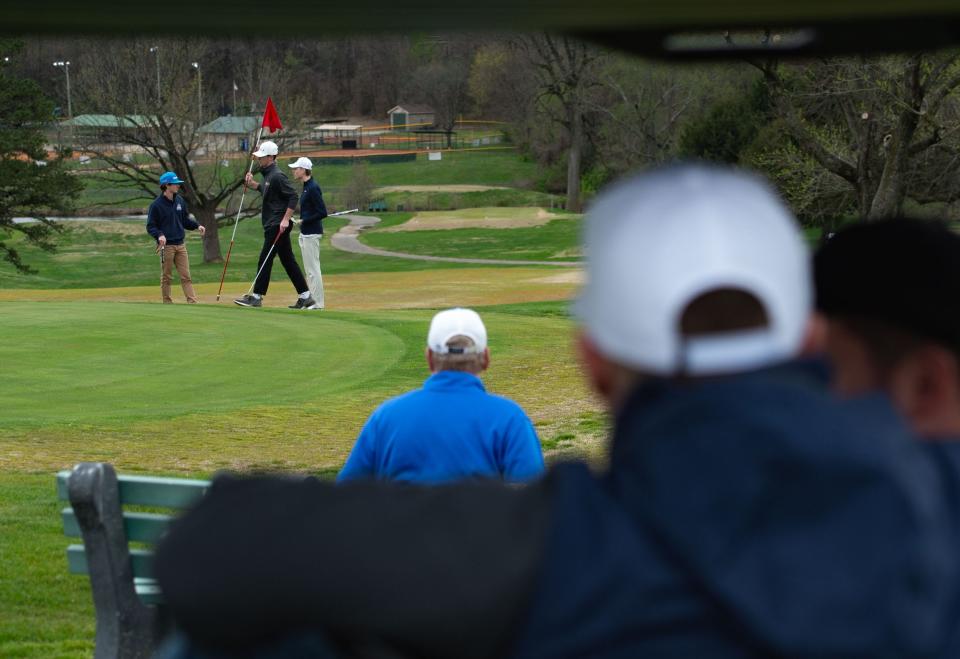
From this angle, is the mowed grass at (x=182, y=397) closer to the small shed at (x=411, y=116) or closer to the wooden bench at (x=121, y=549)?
the wooden bench at (x=121, y=549)

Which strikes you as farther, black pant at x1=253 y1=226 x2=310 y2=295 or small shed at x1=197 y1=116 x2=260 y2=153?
small shed at x1=197 y1=116 x2=260 y2=153

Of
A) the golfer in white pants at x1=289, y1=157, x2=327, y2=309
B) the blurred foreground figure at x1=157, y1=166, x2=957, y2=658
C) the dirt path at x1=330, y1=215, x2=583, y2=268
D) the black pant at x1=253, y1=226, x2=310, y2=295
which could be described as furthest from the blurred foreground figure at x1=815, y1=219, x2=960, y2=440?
the dirt path at x1=330, y1=215, x2=583, y2=268

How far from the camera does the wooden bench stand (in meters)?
3.90

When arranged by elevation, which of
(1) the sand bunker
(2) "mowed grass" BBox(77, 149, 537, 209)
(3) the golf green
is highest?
(3) the golf green

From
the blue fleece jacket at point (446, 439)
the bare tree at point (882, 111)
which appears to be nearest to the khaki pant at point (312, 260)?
the bare tree at point (882, 111)

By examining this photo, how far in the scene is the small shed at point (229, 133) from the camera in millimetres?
48938

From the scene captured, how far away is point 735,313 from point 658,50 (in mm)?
1592

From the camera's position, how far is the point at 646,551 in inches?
46.9

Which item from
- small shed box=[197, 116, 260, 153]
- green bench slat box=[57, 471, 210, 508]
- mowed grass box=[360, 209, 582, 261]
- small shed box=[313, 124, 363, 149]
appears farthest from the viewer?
small shed box=[313, 124, 363, 149]

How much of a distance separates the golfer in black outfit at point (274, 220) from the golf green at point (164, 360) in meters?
2.44

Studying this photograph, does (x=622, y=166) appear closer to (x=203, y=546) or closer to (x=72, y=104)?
(x=72, y=104)

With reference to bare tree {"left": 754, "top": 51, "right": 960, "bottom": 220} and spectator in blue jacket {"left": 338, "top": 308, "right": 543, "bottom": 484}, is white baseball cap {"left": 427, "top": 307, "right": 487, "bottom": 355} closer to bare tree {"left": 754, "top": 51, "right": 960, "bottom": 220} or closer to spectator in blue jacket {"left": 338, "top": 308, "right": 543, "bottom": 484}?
spectator in blue jacket {"left": 338, "top": 308, "right": 543, "bottom": 484}

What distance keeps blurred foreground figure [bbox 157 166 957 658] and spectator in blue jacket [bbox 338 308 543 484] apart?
2.48 metres

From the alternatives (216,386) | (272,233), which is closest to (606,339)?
(216,386)
